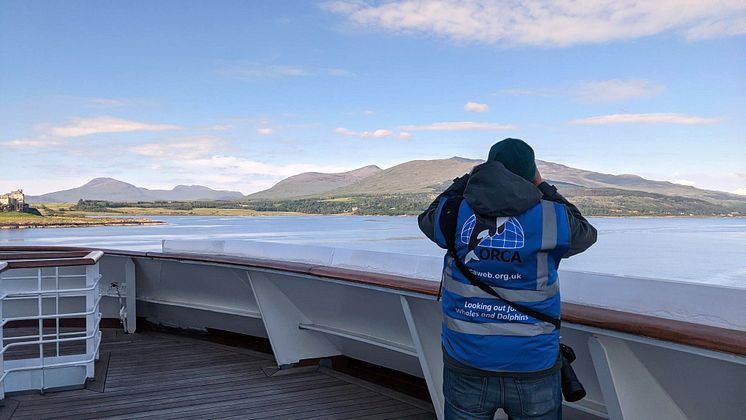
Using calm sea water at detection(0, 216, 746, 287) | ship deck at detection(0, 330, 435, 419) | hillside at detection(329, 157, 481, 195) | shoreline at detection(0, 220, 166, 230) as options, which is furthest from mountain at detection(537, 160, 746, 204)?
shoreline at detection(0, 220, 166, 230)

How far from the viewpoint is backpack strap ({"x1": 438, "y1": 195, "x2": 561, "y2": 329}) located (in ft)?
4.47

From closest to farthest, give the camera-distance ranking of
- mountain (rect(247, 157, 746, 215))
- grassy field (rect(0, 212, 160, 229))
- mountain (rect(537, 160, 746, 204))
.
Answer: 1. mountain (rect(247, 157, 746, 215))
2. mountain (rect(537, 160, 746, 204))
3. grassy field (rect(0, 212, 160, 229))

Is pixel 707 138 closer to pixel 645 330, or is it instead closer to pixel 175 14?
pixel 645 330

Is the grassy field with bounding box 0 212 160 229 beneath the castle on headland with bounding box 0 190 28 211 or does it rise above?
beneath

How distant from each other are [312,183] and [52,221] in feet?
21.8

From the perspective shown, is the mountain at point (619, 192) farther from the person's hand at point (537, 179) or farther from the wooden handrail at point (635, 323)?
the person's hand at point (537, 179)

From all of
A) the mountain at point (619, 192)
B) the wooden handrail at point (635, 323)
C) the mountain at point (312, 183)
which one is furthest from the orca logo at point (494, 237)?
the mountain at point (312, 183)

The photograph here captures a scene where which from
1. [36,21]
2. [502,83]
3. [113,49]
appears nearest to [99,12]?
[36,21]

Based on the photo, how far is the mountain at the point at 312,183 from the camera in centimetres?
1391

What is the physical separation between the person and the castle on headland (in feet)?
28.2

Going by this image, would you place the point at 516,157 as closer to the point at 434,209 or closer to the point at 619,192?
the point at 434,209

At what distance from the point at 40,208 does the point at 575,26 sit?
10.4 m

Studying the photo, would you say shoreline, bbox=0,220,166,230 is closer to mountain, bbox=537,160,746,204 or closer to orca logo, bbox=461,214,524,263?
mountain, bbox=537,160,746,204

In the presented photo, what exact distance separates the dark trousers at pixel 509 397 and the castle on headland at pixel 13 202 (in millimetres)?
8591
